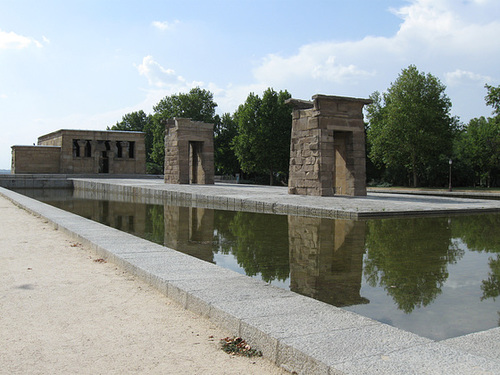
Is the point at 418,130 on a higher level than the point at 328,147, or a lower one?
higher

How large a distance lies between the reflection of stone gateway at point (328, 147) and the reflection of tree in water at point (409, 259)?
26.5 ft

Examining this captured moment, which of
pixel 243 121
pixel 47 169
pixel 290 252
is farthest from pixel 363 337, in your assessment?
pixel 47 169

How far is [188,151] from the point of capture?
31094mm

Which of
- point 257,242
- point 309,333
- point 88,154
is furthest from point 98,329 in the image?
point 88,154

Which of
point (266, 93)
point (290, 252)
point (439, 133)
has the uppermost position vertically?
point (266, 93)

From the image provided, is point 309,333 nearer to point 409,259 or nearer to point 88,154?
point 409,259

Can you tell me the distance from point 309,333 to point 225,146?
55678mm

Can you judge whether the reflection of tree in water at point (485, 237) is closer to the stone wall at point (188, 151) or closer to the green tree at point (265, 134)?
the stone wall at point (188, 151)

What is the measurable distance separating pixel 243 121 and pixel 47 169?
21852mm

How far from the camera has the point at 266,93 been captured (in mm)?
47781

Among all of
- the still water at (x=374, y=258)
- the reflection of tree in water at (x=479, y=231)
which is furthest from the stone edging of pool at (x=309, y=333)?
the reflection of tree in water at (x=479, y=231)

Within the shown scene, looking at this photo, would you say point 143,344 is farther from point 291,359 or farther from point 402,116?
point 402,116

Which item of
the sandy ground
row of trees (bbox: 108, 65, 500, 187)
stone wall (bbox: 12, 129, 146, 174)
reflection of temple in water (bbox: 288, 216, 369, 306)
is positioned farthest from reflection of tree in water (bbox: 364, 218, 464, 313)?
stone wall (bbox: 12, 129, 146, 174)

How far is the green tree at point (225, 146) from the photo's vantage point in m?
57.4
